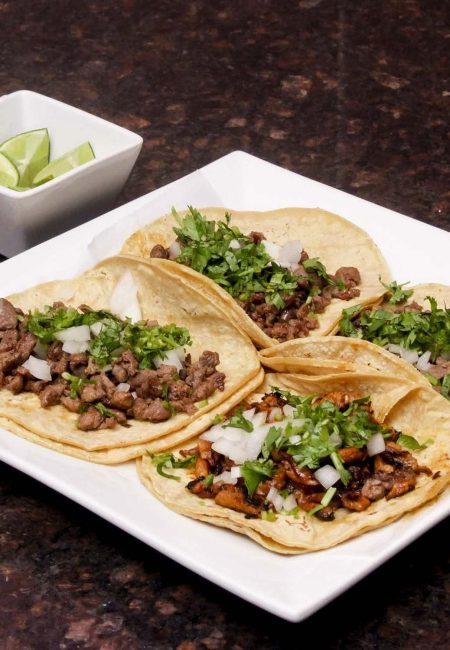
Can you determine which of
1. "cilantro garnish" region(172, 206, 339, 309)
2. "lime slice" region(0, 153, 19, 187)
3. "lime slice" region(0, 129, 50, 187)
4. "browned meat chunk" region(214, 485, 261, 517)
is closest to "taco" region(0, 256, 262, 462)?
"cilantro garnish" region(172, 206, 339, 309)

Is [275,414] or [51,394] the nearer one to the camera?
[275,414]

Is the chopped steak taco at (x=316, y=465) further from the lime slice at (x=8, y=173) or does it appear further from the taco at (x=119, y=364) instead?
the lime slice at (x=8, y=173)

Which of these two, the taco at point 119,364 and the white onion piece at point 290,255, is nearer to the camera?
the taco at point 119,364

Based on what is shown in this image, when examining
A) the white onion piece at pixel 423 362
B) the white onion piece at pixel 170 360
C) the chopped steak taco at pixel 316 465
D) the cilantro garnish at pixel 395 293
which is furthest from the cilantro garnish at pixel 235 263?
the chopped steak taco at pixel 316 465

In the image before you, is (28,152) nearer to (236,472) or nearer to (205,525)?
(236,472)

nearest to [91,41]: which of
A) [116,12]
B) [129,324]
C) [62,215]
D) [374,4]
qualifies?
[116,12]

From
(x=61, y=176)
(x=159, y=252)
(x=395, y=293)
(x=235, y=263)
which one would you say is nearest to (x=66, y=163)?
(x=61, y=176)

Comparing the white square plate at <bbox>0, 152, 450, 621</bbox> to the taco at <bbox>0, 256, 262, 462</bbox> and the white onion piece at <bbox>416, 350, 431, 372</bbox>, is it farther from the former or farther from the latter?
the white onion piece at <bbox>416, 350, 431, 372</bbox>
